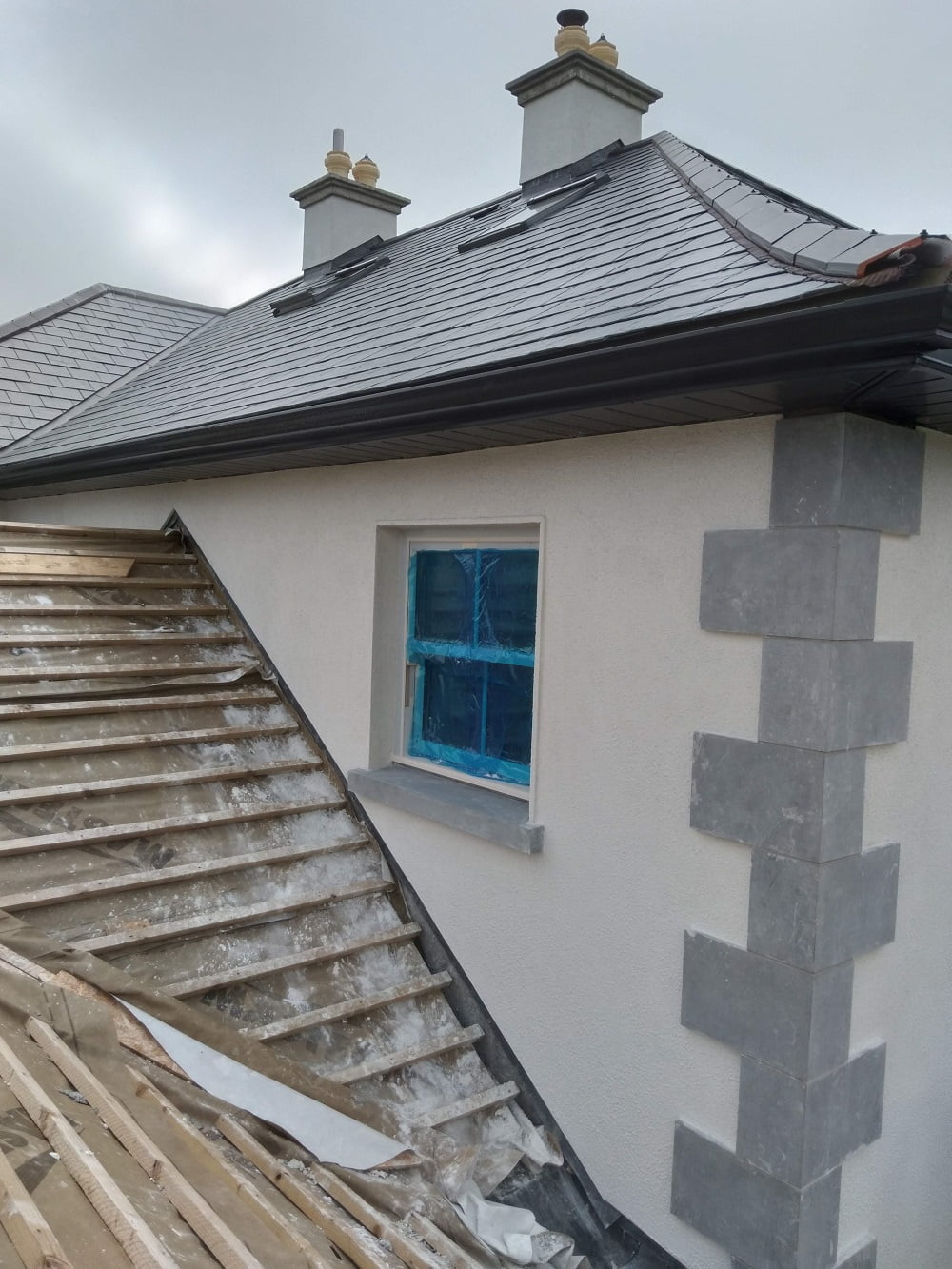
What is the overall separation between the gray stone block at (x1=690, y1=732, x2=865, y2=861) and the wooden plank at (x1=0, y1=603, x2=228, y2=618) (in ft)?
12.8

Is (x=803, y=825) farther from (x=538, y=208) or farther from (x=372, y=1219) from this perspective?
(x=538, y=208)

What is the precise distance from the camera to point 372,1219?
2777mm

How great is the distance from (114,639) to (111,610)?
0.36m

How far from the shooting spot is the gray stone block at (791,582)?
2.77 m

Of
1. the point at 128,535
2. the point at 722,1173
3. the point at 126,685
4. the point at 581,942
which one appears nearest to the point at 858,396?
the point at 581,942

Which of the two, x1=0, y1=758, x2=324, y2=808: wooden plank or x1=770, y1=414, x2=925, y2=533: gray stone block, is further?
x1=0, y1=758, x2=324, y2=808: wooden plank

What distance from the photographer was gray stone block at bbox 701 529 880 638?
2.77 m

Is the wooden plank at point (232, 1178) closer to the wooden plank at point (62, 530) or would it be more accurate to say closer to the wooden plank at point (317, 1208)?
the wooden plank at point (317, 1208)

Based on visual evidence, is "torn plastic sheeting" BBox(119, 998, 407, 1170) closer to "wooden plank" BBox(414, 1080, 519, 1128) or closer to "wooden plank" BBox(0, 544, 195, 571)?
"wooden plank" BBox(414, 1080, 519, 1128)

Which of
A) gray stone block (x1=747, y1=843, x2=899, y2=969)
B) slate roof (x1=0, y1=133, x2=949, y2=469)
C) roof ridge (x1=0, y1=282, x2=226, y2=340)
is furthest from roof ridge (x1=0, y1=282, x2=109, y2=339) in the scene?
gray stone block (x1=747, y1=843, x2=899, y2=969)

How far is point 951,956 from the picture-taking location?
346cm

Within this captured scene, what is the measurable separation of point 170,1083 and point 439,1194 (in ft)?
3.53

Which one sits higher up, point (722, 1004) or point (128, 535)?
point (128, 535)

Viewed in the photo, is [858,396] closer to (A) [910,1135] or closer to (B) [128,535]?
(A) [910,1135]
